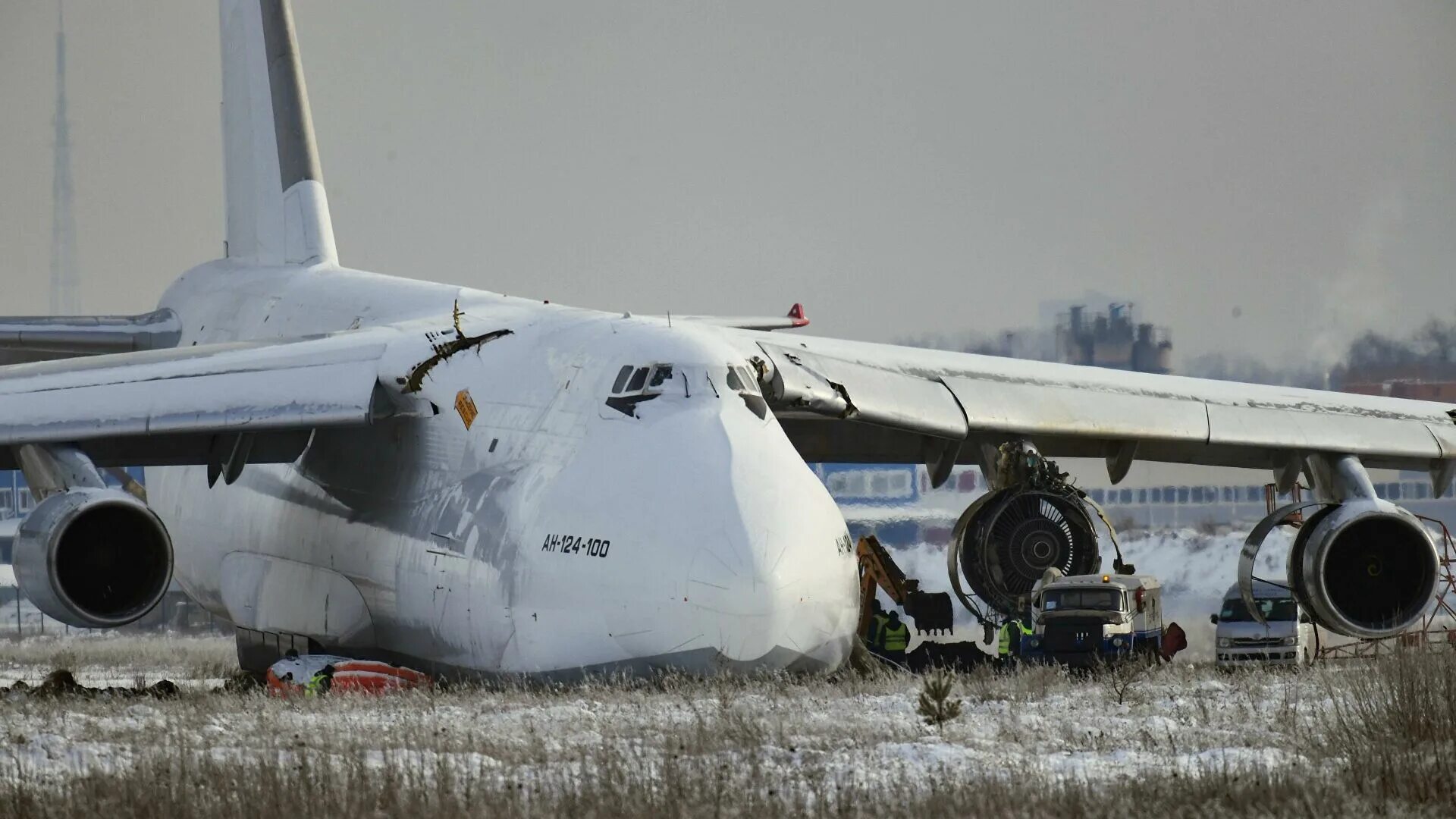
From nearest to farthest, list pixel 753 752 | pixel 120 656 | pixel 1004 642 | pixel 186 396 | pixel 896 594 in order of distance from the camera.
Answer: pixel 753 752 → pixel 186 396 → pixel 1004 642 → pixel 896 594 → pixel 120 656

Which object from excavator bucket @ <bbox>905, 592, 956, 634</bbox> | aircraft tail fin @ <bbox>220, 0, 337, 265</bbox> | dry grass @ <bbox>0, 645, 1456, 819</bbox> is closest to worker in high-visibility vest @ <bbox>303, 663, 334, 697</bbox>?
dry grass @ <bbox>0, 645, 1456, 819</bbox>

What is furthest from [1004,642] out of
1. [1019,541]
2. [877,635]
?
[877,635]

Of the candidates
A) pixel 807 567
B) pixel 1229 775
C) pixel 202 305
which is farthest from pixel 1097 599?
pixel 202 305

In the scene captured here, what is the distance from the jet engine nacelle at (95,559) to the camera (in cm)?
1527

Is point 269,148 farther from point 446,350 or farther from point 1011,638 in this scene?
point 1011,638

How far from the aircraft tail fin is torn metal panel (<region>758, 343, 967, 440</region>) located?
9.09 meters

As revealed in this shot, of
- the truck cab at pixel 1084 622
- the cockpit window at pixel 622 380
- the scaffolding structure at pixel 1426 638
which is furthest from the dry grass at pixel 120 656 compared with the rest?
the scaffolding structure at pixel 1426 638

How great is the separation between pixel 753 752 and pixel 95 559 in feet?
26.5

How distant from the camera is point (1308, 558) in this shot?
59.4ft

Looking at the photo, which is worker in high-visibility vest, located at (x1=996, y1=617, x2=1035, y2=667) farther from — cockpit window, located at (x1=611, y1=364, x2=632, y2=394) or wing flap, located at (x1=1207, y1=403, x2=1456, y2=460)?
cockpit window, located at (x1=611, y1=364, x2=632, y2=394)

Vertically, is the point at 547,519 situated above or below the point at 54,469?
below

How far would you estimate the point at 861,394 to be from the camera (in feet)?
57.4

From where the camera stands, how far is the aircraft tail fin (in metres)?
24.8

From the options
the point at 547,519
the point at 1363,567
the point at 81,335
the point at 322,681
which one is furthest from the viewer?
the point at 81,335
